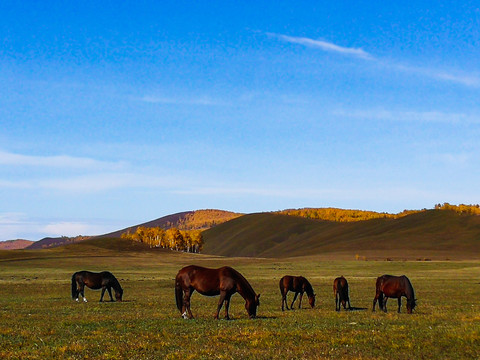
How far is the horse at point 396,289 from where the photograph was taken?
84.2 ft

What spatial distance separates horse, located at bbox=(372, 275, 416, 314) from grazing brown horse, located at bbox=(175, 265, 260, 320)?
7592 millimetres

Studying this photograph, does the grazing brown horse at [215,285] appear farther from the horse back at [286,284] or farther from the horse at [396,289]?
the horse at [396,289]

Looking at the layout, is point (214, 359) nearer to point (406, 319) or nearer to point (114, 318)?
point (114, 318)

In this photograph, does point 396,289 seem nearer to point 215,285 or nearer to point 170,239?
point 215,285

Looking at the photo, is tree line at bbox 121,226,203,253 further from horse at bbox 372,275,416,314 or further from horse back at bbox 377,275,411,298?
horse back at bbox 377,275,411,298

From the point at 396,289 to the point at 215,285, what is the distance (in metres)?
9.39

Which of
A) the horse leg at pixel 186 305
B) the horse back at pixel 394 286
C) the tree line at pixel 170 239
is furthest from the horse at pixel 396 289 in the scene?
the tree line at pixel 170 239

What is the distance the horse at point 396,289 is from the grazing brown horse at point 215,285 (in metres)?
7.59

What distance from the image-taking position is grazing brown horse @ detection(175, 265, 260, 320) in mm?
21906

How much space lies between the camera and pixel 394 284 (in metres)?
26.4

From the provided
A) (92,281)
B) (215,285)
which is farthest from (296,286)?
(92,281)

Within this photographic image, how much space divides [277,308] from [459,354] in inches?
574

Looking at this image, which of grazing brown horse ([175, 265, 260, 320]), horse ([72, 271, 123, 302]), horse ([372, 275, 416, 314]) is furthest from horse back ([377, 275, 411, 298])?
horse ([72, 271, 123, 302])

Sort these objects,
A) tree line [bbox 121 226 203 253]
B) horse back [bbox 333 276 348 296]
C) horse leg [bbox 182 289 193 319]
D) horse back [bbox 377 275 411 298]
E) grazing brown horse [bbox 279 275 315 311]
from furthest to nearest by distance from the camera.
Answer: tree line [bbox 121 226 203 253]
grazing brown horse [bbox 279 275 315 311]
horse back [bbox 333 276 348 296]
horse back [bbox 377 275 411 298]
horse leg [bbox 182 289 193 319]
